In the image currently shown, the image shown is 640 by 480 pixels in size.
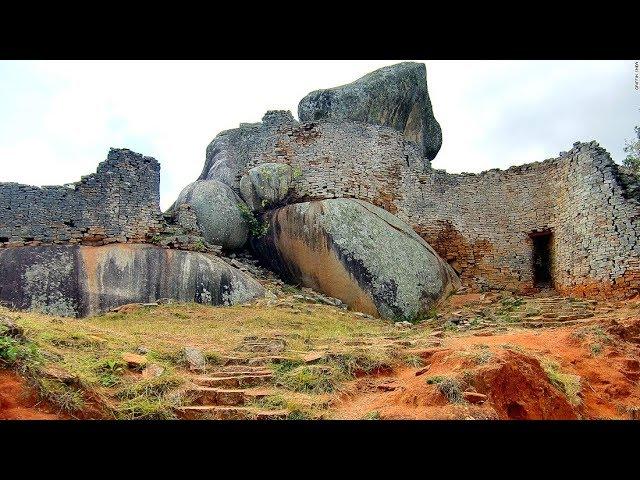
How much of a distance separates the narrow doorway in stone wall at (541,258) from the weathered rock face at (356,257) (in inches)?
108

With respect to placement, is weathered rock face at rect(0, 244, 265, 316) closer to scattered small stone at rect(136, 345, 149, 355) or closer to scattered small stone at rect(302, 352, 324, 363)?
scattered small stone at rect(136, 345, 149, 355)

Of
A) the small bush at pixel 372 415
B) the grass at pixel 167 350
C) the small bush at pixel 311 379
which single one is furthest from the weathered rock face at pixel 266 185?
the small bush at pixel 372 415

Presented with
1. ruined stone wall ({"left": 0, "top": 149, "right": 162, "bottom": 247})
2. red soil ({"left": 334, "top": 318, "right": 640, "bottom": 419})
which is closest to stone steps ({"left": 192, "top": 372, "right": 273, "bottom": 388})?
red soil ({"left": 334, "top": 318, "right": 640, "bottom": 419})

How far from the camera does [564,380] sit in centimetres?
750

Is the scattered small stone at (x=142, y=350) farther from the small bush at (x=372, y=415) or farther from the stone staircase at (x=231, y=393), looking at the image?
the small bush at (x=372, y=415)

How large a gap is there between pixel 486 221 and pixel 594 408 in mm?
11081

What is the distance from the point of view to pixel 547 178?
17484mm

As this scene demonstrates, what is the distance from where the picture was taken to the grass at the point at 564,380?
7.07 meters

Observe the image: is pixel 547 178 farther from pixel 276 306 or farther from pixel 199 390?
pixel 199 390

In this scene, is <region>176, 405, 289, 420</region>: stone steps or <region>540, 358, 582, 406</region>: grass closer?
<region>176, 405, 289, 420</region>: stone steps

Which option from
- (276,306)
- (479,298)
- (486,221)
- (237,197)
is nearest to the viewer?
(276,306)

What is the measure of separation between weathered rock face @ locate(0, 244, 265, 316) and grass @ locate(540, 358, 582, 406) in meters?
7.13

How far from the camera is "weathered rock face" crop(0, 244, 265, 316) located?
39.5 ft
